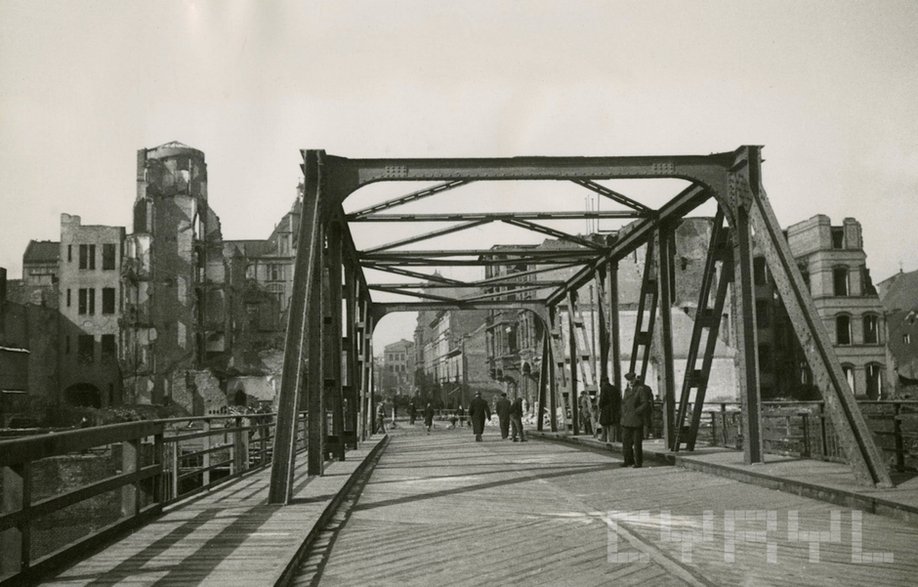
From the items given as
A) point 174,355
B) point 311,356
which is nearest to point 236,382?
point 174,355

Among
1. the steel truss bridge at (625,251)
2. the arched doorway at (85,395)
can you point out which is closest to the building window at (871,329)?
the steel truss bridge at (625,251)

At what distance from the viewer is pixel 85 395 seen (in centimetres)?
6088

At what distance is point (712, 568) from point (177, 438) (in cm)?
629

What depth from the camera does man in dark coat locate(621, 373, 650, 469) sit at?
14539mm

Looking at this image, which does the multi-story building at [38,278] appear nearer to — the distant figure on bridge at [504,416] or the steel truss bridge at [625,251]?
the distant figure on bridge at [504,416]

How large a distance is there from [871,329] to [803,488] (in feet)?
175

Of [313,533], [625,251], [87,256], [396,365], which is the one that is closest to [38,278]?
[87,256]

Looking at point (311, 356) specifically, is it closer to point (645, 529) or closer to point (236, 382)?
point (645, 529)

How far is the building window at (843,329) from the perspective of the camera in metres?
57.2

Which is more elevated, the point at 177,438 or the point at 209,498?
the point at 177,438

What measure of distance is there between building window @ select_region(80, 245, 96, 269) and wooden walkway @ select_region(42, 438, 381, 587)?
5586 centimetres

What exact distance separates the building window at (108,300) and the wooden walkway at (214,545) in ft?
180

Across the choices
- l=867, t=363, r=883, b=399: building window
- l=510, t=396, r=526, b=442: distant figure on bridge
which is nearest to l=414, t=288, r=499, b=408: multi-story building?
l=867, t=363, r=883, b=399: building window

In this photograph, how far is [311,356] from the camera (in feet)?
42.6
